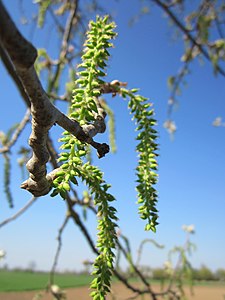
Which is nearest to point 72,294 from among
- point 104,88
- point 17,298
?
point 17,298

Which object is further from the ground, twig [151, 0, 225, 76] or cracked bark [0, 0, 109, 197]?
twig [151, 0, 225, 76]

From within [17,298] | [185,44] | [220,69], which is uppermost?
[185,44]

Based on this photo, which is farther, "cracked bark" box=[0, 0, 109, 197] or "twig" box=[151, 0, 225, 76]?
"twig" box=[151, 0, 225, 76]

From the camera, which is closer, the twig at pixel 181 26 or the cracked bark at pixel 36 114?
the cracked bark at pixel 36 114

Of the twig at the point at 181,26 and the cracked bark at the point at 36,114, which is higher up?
the twig at the point at 181,26

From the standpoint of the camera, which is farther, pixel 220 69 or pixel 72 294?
pixel 72 294

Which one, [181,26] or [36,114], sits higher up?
[181,26]

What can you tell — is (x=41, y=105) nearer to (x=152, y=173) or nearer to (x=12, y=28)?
(x=12, y=28)

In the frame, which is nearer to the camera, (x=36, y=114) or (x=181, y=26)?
(x=36, y=114)
